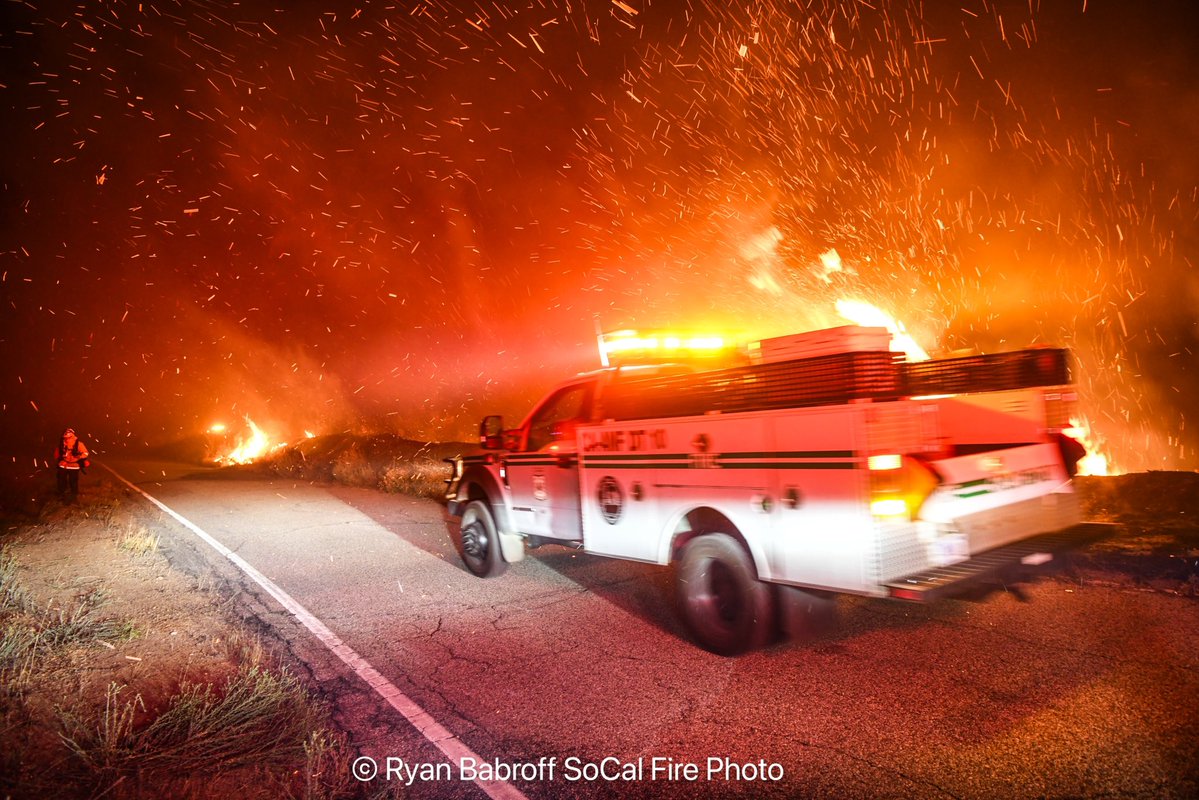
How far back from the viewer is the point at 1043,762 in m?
3.17

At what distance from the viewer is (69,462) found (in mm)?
15484

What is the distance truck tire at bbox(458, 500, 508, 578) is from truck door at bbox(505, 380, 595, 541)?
0.45m

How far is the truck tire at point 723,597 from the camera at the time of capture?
4550mm

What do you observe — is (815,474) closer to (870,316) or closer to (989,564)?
(989,564)

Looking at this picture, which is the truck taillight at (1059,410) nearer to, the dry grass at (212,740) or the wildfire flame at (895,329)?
the dry grass at (212,740)

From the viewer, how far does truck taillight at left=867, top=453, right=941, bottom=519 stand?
3.84m

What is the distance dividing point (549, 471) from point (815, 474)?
10.2 feet

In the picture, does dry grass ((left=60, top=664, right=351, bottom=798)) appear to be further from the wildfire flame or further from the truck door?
the wildfire flame

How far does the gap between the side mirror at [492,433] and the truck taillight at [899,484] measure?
14.2 feet

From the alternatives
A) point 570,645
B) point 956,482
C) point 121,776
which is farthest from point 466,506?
point 956,482

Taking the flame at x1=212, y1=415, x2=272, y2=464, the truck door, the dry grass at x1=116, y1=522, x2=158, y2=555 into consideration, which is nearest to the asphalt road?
the truck door

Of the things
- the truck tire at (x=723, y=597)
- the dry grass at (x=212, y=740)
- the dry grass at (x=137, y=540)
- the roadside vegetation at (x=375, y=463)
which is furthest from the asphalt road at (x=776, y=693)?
the roadside vegetation at (x=375, y=463)

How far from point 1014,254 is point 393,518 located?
584 inches

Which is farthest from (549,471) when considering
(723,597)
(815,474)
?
(815,474)
